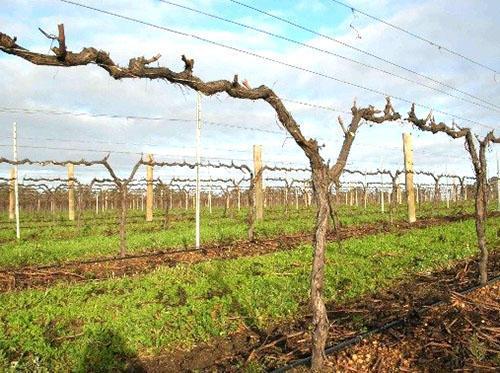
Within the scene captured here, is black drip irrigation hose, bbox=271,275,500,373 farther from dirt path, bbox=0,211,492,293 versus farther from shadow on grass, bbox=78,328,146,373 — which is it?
dirt path, bbox=0,211,492,293

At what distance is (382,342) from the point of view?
5.11 meters

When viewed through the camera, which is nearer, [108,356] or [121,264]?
[108,356]

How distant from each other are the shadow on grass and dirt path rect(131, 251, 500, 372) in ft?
0.32

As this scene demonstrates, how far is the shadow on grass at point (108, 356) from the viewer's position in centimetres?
544

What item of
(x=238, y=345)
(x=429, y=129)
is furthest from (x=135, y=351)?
(x=429, y=129)

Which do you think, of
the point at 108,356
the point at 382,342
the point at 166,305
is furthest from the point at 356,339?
the point at 166,305

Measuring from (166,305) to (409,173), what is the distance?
737 inches

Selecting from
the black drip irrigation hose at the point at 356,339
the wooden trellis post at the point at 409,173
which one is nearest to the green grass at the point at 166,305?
the black drip irrigation hose at the point at 356,339

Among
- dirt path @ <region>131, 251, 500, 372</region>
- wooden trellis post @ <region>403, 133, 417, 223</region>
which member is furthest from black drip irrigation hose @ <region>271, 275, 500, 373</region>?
wooden trellis post @ <region>403, 133, 417, 223</region>

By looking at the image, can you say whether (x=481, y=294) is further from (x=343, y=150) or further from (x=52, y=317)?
(x=52, y=317)

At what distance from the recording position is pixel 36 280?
9977mm

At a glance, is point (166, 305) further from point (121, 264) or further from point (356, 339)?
point (121, 264)

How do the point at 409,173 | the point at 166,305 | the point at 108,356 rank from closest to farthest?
the point at 108,356 < the point at 166,305 < the point at 409,173

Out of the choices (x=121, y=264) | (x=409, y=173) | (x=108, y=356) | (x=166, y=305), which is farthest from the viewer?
(x=409, y=173)
